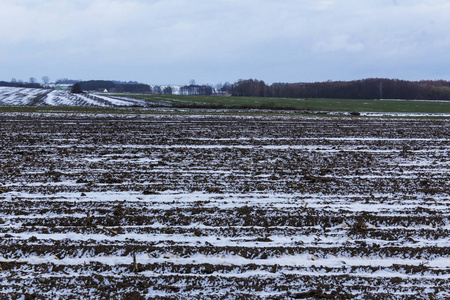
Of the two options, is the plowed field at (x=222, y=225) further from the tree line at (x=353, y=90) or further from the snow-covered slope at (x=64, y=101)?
the tree line at (x=353, y=90)

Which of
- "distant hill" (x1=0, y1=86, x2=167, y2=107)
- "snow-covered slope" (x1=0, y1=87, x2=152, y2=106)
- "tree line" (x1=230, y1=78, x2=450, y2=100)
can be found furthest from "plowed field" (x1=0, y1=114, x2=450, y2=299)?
"tree line" (x1=230, y1=78, x2=450, y2=100)

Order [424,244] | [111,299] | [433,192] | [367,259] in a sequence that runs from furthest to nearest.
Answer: [433,192]
[424,244]
[367,259]
[111,299]

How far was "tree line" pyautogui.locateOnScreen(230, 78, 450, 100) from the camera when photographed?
366 feet

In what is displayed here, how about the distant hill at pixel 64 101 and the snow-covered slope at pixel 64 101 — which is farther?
the snow-covered slope at pixel 64 101

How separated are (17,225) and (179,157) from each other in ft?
24.2

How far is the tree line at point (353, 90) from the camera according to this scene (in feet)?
366

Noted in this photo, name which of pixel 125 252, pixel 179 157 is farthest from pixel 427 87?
pixel 125 252

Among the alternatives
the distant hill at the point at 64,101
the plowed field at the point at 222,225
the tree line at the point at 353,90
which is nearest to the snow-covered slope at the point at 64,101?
the distant hill at the point at 64,101

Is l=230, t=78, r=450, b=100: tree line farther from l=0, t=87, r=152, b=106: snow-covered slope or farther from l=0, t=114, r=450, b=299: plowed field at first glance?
l=0, t=114, r=450, b=299: plowed field

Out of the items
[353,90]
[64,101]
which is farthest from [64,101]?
[353,90]

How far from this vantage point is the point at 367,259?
6594mm

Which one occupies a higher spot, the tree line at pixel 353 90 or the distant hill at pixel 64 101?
the tree line at pixel 353 90

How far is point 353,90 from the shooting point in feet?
383

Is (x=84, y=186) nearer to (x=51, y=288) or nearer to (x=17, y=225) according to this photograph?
(x=17, y=225)
